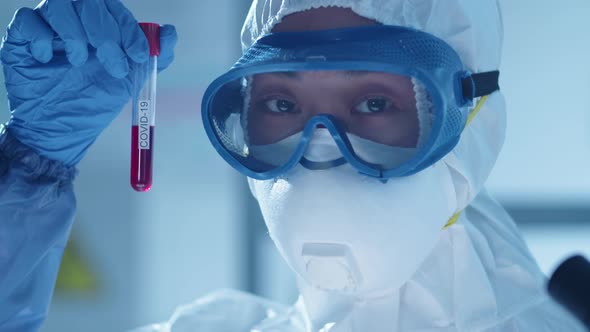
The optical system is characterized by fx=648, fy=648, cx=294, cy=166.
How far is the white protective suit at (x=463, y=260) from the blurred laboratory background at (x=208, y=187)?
1403mm

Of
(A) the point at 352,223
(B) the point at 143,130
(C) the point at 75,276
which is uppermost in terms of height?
(B) the point at 143,130

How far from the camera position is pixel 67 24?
50.0 inches

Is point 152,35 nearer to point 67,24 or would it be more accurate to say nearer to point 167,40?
point 167,40

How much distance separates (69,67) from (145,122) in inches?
8.4

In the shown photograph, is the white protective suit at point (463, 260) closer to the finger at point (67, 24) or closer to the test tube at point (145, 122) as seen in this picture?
the test tube at point (145, 122)

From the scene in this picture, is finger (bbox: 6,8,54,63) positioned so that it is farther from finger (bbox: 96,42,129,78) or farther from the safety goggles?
the safety goggles

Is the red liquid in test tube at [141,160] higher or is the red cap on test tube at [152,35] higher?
the red cap on test tube at [152,35]

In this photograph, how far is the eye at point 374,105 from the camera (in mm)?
1339

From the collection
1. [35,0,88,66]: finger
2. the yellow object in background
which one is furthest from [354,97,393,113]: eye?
the yellow object in background

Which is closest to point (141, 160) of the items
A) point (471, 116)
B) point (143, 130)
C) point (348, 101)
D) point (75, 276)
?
point (143, 130)

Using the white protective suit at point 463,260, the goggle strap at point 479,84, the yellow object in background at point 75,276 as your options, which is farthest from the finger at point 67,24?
the yellow object in background at point 75,276

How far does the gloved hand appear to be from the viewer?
1.28 meters

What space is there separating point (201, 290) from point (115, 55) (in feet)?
7.79

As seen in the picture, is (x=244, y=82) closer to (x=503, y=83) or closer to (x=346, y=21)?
(x=346, y=21)
